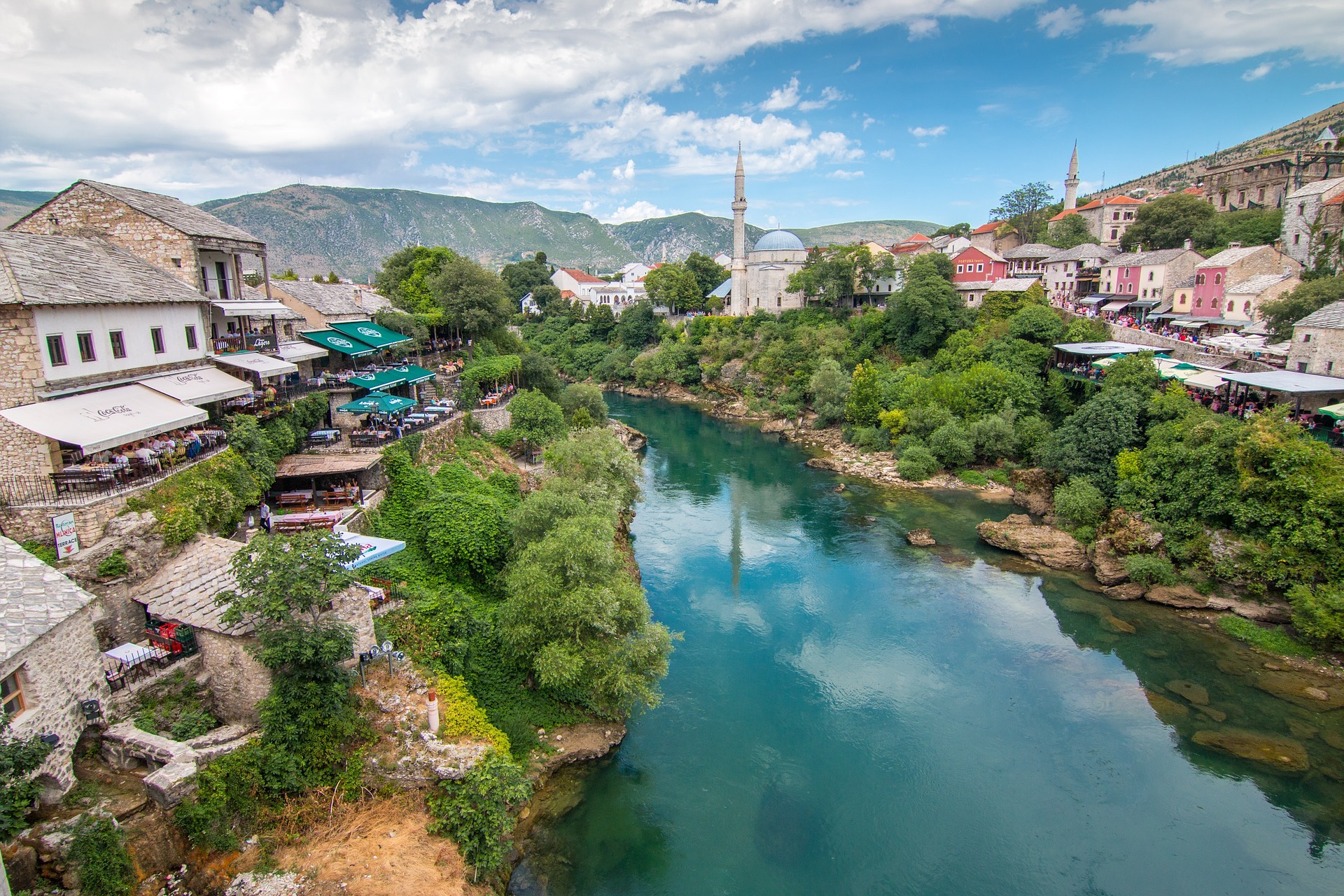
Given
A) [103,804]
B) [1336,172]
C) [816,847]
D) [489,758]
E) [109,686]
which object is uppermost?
[1336,172]

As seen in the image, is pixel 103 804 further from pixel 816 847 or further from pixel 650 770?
pixel 816 847

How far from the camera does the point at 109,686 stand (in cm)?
1055

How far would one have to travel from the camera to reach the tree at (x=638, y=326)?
2719 inches

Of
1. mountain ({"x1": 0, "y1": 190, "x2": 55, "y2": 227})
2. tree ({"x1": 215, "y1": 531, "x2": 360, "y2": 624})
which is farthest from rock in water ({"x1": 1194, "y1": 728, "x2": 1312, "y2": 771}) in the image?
mountain ({"x1": 0, "y1": 190, "x2": 55, "y2": 227})

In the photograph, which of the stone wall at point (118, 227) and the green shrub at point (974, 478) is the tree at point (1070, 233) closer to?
the green shrub at point (974, 478)

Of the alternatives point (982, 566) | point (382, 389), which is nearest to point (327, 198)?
point (382, 389)

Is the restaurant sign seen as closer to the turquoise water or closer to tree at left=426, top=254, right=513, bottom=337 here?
the turquoise water

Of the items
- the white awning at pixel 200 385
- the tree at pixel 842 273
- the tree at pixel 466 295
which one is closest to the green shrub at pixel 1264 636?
the white awning at pixel 200 385

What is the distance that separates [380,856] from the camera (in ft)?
34.7

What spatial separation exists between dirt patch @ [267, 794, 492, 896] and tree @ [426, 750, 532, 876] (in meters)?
0.20

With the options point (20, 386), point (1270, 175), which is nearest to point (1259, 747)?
point (20, 386)

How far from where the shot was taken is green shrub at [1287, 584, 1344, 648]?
18.7 metres

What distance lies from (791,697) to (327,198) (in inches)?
7326

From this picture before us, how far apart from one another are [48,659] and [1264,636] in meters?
29.2
